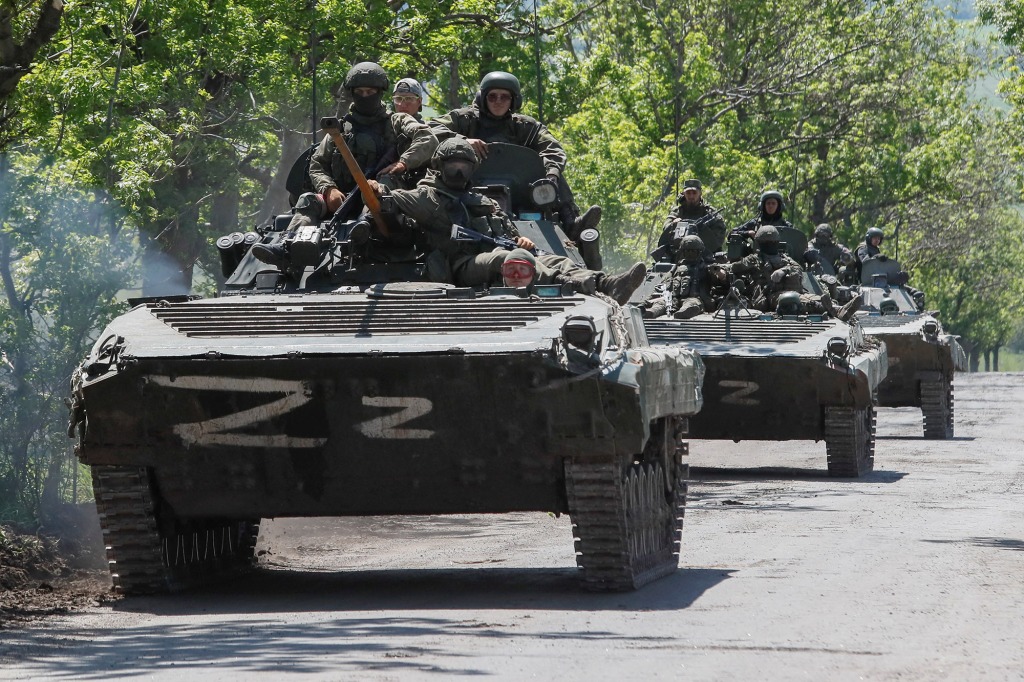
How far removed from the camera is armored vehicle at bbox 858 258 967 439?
24.6m

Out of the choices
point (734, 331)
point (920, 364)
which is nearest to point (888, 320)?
point (920, 364)

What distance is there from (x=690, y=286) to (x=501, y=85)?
6525 millimetres

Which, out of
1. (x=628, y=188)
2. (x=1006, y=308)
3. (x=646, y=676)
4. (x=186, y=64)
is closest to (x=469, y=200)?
(x=646, y=676)

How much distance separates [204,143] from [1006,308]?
244ft

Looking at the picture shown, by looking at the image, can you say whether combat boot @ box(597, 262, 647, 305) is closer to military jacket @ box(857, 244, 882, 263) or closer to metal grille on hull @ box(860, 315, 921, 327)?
metal grille on hull @ box(860, 315, 921, 327)

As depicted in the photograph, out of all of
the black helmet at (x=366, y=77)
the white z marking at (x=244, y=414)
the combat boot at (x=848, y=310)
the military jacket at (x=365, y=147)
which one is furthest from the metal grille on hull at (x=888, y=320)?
the white z marking at (x=244, y=414)

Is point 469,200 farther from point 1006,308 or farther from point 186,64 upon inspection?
point 1006,308

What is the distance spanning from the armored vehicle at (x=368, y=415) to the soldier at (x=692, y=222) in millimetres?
10917

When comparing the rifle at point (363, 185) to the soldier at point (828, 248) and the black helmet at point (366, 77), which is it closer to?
the black helmet at point (366, 77)

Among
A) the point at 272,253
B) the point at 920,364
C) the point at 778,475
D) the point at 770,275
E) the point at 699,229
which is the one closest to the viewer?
the point at 272,253

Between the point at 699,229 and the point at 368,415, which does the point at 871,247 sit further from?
the point at 368,415

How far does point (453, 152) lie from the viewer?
11203 millimetres

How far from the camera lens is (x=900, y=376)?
82.4ft

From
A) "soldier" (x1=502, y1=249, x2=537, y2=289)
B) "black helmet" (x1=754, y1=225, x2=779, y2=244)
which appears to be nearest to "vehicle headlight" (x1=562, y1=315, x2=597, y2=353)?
"soldier" (x1=502, y1=249, x2=537, y2=289)
